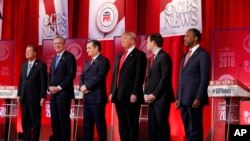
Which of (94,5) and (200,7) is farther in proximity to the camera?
(94,5)

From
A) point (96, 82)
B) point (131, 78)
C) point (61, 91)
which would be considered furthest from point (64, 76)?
point (131, 78)

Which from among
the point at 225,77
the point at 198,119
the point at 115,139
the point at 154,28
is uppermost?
the point at 154,28

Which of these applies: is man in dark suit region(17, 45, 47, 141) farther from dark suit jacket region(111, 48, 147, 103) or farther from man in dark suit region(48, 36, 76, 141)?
dark suit jacket region(111, 48, 147, 103)

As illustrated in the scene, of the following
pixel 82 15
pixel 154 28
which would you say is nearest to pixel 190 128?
pixel 154 28

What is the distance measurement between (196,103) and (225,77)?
1.65 meters

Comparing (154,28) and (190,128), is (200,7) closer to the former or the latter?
(154,28)

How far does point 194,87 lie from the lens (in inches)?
208

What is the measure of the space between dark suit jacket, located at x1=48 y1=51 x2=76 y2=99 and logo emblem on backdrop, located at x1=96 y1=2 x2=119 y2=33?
1905 mm

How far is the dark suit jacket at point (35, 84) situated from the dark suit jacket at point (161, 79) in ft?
5.84

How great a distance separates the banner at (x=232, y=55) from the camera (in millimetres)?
6500

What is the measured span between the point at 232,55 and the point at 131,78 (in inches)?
62.0

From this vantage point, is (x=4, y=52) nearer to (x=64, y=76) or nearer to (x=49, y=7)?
(x=49, y=7)

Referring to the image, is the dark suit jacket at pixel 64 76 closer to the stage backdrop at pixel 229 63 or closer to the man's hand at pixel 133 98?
the man's hand at pixel 133 98

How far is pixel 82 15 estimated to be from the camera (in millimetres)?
8906
